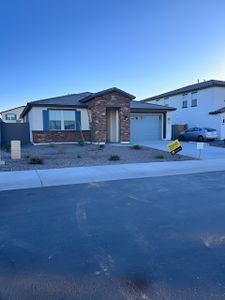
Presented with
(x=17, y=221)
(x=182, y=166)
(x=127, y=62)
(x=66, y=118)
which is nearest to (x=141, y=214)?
(x=17, y=221)

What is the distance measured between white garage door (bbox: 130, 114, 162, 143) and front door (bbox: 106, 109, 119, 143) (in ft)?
7.52

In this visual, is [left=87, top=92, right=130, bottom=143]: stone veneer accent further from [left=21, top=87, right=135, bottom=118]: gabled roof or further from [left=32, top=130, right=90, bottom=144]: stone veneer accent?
[left=32, top=130, right=90, bottom=144]: stone veneer accent

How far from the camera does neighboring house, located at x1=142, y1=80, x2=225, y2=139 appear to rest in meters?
24.1

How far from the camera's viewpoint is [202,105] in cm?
2600

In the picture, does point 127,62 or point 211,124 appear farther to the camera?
point 211,124

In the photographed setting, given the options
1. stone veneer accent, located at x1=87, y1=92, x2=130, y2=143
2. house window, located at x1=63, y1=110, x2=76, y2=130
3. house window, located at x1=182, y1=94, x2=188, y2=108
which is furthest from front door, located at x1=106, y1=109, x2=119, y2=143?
house window, located at x1=182, y1=94, x2=188, y2=108

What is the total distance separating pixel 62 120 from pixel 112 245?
54.7 feet

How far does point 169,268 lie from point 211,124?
2423 centimetres

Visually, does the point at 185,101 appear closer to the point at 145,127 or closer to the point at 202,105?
the point at 202,105

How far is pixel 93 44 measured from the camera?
16.1 m

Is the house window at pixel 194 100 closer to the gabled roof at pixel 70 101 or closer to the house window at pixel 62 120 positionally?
the gabled roof at pixel 70 101

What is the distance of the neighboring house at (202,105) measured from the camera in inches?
949

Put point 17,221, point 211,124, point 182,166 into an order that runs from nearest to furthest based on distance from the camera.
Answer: point 17,221
point 182,166
point 211,124

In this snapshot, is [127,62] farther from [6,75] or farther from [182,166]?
[182,166]
